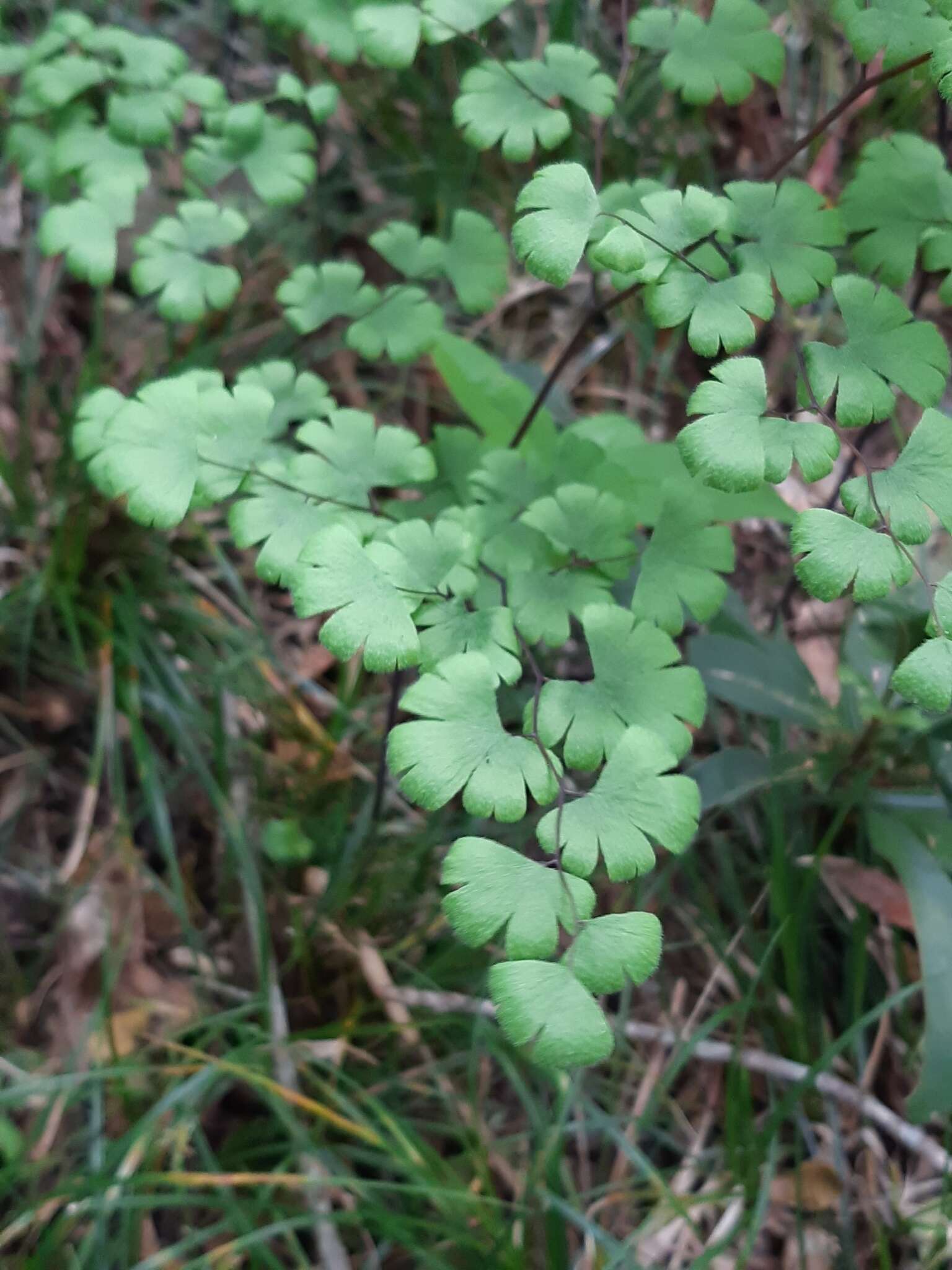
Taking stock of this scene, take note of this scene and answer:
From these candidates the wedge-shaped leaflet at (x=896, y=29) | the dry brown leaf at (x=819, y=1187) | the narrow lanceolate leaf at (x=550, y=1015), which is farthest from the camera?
the dry brown leaf at (x=819, y=1187)

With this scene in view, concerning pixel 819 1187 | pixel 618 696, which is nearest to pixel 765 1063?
pixel 819 1187

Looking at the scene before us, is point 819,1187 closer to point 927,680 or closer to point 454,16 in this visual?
point 927,680

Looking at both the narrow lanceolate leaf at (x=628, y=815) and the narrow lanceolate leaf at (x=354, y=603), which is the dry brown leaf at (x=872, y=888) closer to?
the narrow lanceolate leaf at (x=628, y=815)

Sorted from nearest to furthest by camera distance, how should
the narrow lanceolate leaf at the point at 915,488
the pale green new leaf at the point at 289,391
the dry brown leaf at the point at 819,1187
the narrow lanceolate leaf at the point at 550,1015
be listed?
1. the narrow lanceolate leaf at the point at 550,1015
2. the narrow lanceolate leaf at the point at 915,488
3. the pale green new leaf at the point at 289,391
4. the dry brown leaf at the point at 819,1187

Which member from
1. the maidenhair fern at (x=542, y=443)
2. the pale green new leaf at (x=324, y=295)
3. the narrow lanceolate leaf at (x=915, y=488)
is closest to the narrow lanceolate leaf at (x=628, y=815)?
the maidenhair fern at (x=542, y=443)

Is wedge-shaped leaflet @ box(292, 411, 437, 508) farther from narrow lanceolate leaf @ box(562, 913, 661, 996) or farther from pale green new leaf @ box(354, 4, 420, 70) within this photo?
narrow lanceolate leaf @ box(562, 913, 661, 996)

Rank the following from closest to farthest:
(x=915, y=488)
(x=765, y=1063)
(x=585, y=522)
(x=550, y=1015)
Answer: (x=550, y=1015) → (x=915, y=488) → (x=585, y=522) → (x=765, y=1063)

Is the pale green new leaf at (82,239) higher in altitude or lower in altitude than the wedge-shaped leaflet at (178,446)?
higher
